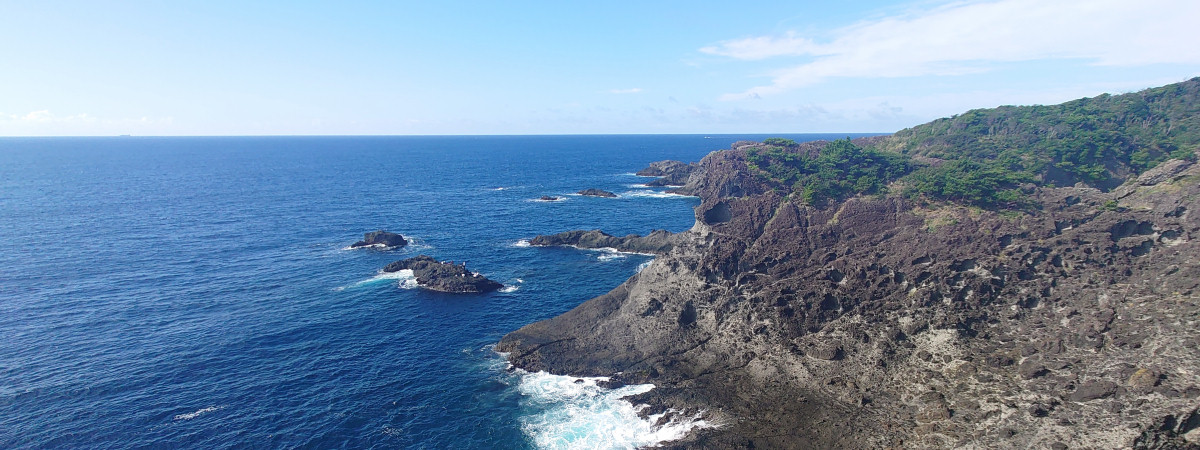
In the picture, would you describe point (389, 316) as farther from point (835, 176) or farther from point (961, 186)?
point (961, 186)

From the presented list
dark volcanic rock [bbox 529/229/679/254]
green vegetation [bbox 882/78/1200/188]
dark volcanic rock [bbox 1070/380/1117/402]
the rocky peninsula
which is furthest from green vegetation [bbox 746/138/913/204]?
dark volcanic rock [bbox 1070/380/1117/402]

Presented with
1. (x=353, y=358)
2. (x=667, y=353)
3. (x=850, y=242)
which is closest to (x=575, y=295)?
(x=667, y=353)

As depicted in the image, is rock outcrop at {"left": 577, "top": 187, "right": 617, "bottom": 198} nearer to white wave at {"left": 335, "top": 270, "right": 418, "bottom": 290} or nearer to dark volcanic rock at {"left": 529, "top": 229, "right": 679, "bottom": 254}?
dark volcanic rock at {"left": 529, "top": 229, "right": 679, "bottom": 254}

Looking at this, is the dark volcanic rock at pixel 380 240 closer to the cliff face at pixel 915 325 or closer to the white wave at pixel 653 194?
the cliff face at pixel 915 325

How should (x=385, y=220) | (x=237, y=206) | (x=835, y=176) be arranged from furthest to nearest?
(x=237, y=206) → (x=385, y=220) → (x=835, y=176)

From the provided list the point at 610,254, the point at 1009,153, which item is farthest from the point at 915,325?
the point at 1009,153
